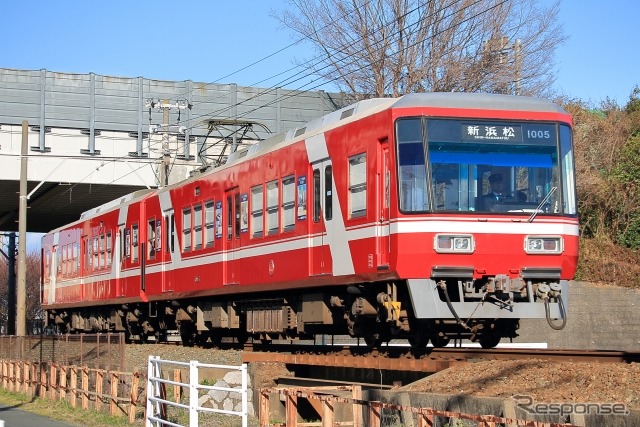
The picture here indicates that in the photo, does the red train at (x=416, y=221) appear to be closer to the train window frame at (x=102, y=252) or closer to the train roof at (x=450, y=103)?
the train roof at (x=450, y=103)

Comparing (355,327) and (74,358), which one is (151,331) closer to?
(74,358)

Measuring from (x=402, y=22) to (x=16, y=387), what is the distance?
1630 cm

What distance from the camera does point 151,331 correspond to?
26.1 metres

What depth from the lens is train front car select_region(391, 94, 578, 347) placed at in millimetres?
13164

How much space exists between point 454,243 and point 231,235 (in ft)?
22.2

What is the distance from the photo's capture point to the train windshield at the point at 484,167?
13258 millimetres

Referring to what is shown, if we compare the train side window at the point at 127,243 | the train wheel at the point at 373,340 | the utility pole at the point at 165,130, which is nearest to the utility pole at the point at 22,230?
the utility pole at the point at 165,130

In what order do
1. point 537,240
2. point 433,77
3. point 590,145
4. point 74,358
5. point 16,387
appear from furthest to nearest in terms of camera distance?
point 590,145, point 433,77, point 16,387, point 74,358, point 537,240

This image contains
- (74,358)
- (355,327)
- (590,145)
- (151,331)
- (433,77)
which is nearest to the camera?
(355,327)

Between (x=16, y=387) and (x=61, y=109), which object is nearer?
(x=16, y=387)

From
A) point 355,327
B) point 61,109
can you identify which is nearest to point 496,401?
point 355,327

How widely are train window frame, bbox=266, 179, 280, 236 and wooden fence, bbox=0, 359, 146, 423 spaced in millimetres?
3258

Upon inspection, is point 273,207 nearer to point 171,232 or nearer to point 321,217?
point 321,217

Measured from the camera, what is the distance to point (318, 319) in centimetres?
1595
